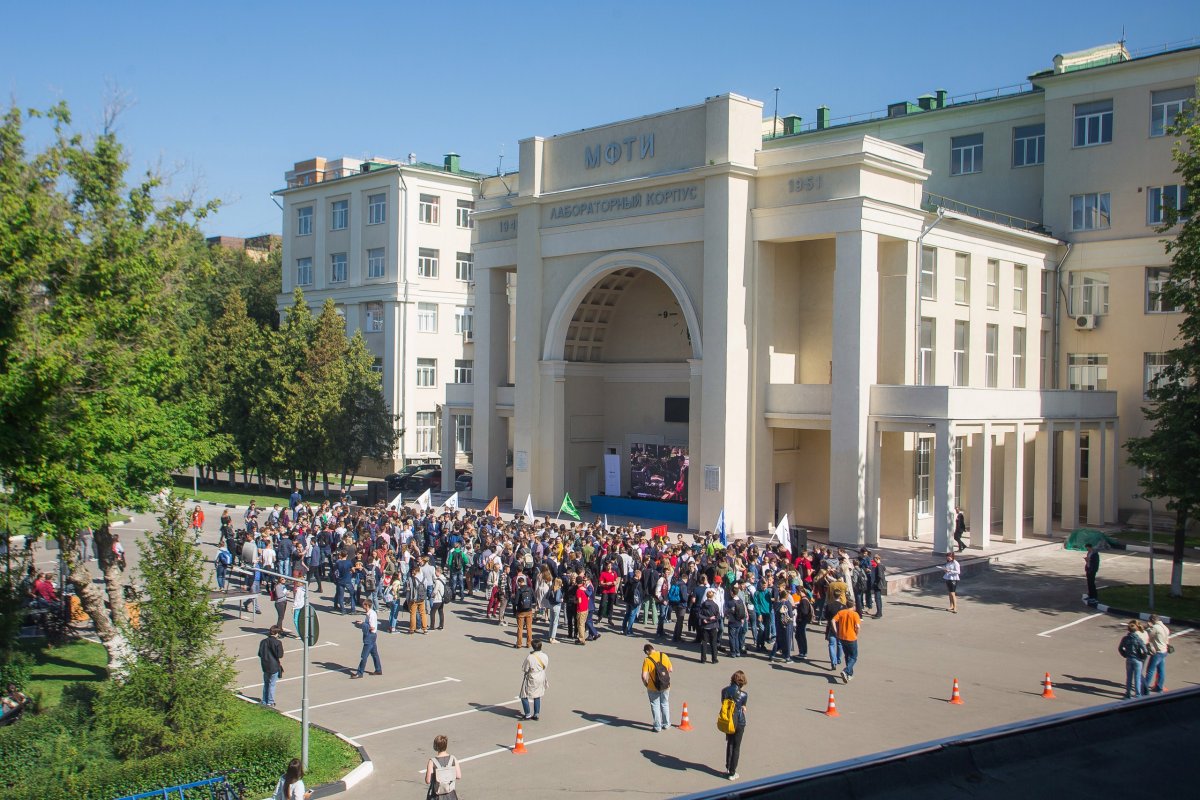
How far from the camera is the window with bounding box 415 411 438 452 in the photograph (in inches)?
2139

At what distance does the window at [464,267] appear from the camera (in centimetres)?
5541

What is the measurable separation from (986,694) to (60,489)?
1505 cm

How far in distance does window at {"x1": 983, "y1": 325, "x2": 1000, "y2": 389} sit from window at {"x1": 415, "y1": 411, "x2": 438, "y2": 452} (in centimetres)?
3009

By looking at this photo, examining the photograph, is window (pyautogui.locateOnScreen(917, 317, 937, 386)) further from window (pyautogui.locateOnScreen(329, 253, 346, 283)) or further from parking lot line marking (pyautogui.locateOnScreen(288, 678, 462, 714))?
window (pyautogui.locateOnScreen(329, 253, 346, 283))

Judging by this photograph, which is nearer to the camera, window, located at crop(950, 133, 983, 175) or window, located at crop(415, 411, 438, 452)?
window, located at crop(950, 133, 983, 175)

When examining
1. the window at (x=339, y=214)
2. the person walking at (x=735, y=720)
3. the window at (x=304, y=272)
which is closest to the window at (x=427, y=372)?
the window at (x=339, y=214)

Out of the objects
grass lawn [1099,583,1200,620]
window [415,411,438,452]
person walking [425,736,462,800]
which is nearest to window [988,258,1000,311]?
grass lawn [1099,583,1200,620]

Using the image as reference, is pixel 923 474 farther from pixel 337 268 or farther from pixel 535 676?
pixel 337 268

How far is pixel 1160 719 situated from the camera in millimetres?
4664

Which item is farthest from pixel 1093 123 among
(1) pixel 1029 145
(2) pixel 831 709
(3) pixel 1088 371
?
(2) pixel 831 709

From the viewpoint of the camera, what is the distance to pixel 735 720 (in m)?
11.9

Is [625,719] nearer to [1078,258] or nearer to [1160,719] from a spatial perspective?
[1160,719]

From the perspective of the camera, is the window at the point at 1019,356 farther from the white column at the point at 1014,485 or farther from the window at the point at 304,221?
the window at the point at 304,221

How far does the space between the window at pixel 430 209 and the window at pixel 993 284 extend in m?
30.3
